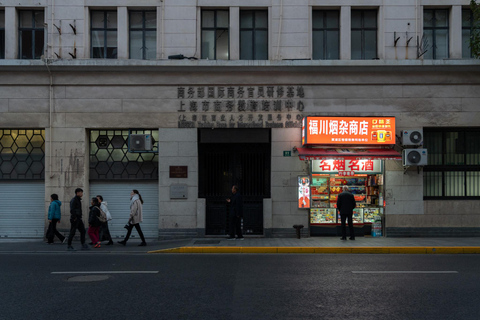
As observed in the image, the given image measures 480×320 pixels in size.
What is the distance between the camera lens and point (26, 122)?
16828 millimetres

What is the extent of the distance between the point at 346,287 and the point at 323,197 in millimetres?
9112

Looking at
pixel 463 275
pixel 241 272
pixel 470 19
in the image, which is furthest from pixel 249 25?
pixel 463 275

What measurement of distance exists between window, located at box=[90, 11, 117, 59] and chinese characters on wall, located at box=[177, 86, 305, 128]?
313 centimetres

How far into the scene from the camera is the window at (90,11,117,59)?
17.2 metres

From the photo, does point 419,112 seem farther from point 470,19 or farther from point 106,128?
point 106,128

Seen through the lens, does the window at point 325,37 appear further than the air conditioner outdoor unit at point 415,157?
Yes

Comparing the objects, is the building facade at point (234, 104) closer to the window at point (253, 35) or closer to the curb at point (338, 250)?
the window at point (253, 35)

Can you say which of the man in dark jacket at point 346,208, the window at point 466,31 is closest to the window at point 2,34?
the man in dark jacket at point 346,208

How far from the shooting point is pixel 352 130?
16.4 metres

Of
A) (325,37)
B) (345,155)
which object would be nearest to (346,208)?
(345,155)

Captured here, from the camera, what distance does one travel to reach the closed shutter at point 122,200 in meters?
17.2

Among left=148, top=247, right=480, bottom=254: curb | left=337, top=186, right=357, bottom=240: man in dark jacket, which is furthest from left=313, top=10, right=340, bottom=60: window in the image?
left=148, top=247, right=480, bottom=254: curb

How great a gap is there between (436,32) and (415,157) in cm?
495

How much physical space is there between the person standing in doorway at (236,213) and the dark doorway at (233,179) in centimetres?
84
